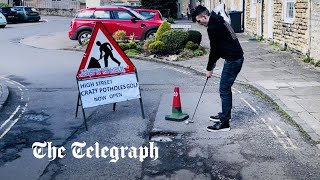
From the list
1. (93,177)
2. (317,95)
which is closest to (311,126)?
(317,95)

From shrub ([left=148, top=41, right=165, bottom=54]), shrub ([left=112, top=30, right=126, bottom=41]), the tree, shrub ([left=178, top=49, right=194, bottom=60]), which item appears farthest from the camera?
the tree

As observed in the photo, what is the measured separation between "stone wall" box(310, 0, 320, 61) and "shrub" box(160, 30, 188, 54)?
4.65 metres

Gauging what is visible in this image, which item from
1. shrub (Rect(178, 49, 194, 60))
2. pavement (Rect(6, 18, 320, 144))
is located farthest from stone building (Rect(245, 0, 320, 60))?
shrub (Rect(178, 49, 194, 60))

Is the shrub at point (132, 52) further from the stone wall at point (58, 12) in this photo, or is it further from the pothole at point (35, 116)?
the stone wall at point (58, 12)

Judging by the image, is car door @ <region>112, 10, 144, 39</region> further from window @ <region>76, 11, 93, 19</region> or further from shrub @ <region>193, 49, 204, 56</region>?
shrub @ <region>193, 49, 204, 56</region>

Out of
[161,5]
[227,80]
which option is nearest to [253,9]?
[227,80]

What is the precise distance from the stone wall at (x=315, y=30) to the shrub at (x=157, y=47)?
206 inches

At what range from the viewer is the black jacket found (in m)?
6.73

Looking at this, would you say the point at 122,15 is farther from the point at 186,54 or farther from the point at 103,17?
the point at 186,54

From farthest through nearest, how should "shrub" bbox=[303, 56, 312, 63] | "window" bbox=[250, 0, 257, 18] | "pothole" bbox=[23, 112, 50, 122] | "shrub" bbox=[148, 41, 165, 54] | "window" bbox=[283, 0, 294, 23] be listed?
"window" bbox=[250, 0, 257, 18] → "window" bbox=[283, 0, 294, 23] → "shrub" bbox=[148, 41, 165, 54] → "shrub" bbox=[303, 56, 312, 63] → "pothole" bbox=[23, 112, 50, 122]

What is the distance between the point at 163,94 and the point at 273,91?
97.3 inches

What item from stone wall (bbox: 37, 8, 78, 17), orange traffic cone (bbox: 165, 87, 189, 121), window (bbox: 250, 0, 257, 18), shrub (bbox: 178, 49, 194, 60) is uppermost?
stone wall (bbox: 37, 8, 78, 17)

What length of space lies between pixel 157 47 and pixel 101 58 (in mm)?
8524

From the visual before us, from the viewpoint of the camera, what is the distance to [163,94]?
32.8ft
